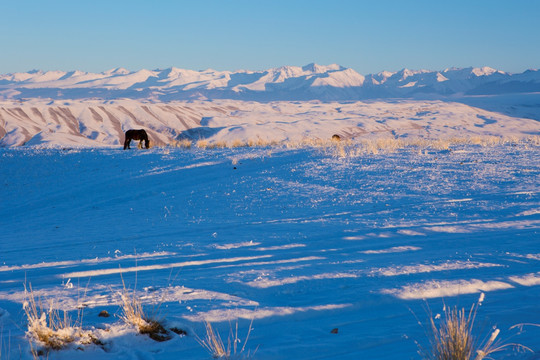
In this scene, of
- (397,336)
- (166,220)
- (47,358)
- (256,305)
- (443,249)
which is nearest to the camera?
(47,358)

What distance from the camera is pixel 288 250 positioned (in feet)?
18.5

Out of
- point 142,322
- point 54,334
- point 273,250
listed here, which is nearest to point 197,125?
point 273,250

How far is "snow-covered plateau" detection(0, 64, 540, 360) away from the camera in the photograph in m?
3.18

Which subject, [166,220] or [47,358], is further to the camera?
[166,220]

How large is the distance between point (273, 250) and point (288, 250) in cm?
17

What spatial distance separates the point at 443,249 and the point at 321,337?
2.66 m

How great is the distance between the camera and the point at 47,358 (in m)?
2.69

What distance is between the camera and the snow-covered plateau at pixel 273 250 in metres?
3.18

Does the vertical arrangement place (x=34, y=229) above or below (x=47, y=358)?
below

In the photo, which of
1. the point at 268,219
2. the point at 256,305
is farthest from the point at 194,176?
the point at 256,305

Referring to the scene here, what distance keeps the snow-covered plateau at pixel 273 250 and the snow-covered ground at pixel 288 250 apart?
2 cm

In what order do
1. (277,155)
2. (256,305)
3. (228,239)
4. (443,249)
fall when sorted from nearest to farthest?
1. (256,305)
2. (443,249)
3. (228,239)
4. (277,155)

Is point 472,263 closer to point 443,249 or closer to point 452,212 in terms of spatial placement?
point 443,249

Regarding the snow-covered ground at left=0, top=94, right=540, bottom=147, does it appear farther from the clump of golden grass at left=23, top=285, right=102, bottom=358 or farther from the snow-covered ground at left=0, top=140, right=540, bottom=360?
the clump of golden grass at left=23, top=285, right=102, bottom=358
